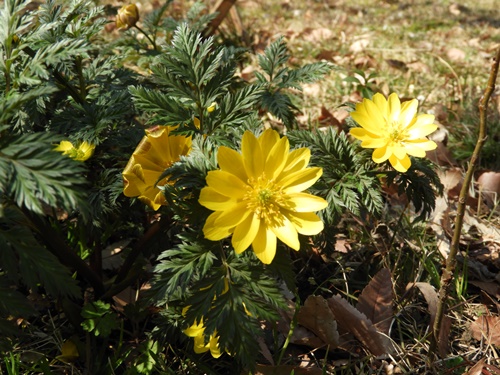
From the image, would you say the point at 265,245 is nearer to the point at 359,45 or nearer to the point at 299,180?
the point at 299,180

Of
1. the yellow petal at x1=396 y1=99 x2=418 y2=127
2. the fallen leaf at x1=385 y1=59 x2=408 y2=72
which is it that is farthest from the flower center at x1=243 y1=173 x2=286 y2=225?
the fallen leaf at x1=385 y1=59 x2=408 y2=72

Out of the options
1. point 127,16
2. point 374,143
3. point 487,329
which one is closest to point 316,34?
point 127,16

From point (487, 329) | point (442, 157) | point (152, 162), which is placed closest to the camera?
point (152, 162)

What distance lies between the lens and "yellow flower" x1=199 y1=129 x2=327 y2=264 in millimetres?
1274

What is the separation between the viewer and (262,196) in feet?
4.39

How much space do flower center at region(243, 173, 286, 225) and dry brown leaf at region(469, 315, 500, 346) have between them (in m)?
0.98

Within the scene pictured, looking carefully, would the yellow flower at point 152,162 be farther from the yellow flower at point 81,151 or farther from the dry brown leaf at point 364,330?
the dry brown leaf at point 364,330

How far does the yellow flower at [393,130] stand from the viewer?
1.62 meters

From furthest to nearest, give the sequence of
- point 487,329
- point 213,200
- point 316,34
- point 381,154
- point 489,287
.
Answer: point 316,34, point 489,287, point 487,329, point 381,154, point 213,200

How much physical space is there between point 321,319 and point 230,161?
725 mm

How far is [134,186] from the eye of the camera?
4.82 ft

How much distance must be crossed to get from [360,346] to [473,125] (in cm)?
169

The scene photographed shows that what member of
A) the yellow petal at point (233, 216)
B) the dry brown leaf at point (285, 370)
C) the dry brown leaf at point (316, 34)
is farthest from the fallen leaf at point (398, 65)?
the yellow petal at point (233, 216)

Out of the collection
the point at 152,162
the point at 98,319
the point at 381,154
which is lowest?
the point at 98,319
